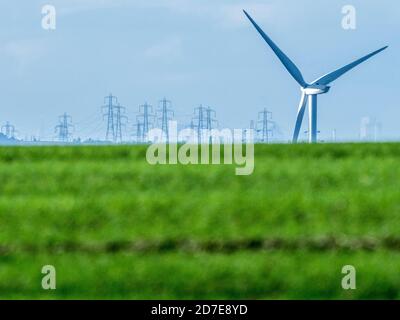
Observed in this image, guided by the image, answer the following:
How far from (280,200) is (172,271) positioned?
167 inches

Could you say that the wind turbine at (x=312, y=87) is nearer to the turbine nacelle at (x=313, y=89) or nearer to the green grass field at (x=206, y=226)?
the turbine nacelle at (x=313, y=89)

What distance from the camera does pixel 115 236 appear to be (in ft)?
57.6

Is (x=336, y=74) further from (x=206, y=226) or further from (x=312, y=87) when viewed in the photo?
(x=206, y=226)

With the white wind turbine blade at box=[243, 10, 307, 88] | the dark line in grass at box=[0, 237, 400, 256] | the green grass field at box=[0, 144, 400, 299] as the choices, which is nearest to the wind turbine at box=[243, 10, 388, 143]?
the white wind turbine blade at box=[243, 10, 307, 88]

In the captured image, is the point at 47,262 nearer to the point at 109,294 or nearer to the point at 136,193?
the point at 109,294

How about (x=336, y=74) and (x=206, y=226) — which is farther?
(x=336, y=74)

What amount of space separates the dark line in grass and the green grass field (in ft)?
0.08

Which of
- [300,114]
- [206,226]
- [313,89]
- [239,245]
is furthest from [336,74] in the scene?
[239,245]

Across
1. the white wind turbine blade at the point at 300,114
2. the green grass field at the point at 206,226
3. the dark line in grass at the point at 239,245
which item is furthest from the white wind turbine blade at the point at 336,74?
the dark line in grass at the point at 239,245

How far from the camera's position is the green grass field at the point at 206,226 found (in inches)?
602

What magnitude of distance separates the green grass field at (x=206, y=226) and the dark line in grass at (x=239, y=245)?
0.08ft

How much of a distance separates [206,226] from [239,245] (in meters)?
1.13

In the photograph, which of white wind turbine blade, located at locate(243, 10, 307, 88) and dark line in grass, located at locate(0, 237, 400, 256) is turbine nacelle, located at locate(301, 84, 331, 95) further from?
dark line in grass, located at locate(0, 237, 400, 256)

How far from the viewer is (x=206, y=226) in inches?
703
